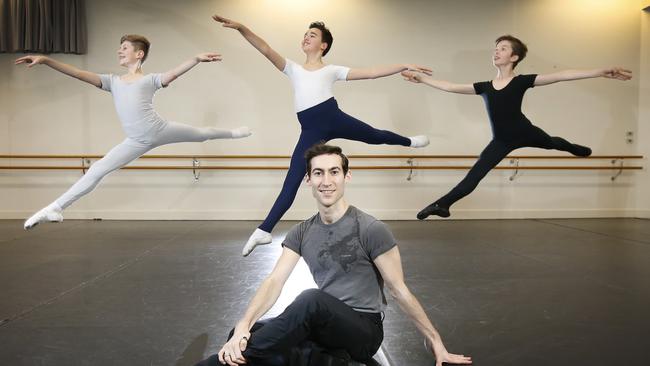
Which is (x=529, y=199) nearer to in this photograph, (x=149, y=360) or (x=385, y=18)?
(x=385, y=18)

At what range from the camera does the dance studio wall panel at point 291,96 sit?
6.59 metres

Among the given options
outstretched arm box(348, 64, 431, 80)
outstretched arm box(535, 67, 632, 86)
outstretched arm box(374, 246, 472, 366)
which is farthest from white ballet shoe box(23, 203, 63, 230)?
outstretched arm box(535, 67, 632, 86)

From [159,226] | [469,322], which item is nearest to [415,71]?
[469,322]

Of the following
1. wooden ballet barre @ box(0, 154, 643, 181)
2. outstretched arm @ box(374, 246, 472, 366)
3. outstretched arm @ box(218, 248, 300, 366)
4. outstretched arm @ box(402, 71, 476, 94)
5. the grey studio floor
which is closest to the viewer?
outstretched arm @ box(218, 248, 300, 366)

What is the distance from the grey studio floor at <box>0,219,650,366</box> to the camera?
2.22 m

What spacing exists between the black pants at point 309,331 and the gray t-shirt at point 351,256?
8 centimetres

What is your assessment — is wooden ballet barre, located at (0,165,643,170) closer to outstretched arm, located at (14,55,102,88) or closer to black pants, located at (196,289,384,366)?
outstretched arm, located at (14,55,102,88)

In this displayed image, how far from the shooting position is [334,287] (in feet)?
6.22

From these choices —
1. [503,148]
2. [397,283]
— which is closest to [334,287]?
[397,283]

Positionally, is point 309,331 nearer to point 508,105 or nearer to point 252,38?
point 252,38

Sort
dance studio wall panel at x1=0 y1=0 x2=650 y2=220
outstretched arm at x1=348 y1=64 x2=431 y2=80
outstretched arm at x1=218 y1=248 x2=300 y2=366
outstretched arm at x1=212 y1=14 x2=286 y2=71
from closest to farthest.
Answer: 1. outstretched arm at x1=218 y1=248 x2=300 y2=366
2. outstretched arm at x1=212 y1=14 x2=286 y2=71
3. outstretched arm at x1=348 y1=64 x2=431 y2=80
4. dance studio wall panel at x1=0 y1=0 x2=650 y2=220

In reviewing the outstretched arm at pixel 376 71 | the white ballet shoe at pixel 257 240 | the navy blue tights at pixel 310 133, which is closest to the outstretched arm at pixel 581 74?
the outstretched arm at pixel 376 71

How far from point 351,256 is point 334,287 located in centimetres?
14

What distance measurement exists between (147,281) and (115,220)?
11.6ft
